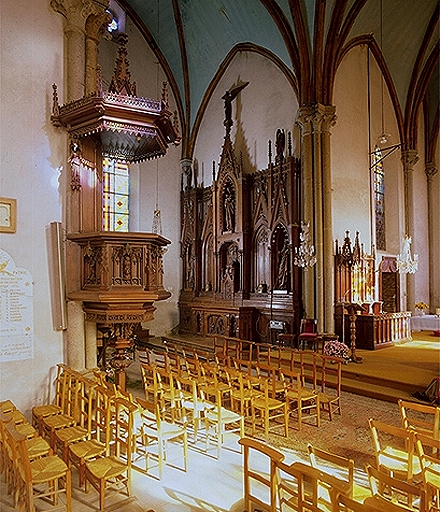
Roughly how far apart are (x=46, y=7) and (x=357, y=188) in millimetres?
9711

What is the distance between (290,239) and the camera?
454 inches

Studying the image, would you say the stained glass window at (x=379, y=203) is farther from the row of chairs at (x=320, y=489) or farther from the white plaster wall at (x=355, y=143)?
the row of chairs at (x=320, y=489)

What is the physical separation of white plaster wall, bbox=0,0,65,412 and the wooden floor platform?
10.5 feet

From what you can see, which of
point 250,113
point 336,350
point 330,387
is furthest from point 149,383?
point 250,113

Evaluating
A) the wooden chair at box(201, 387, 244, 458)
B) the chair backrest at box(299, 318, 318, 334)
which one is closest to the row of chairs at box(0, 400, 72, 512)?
the wooden chair at box(201, 387, 244, 458)

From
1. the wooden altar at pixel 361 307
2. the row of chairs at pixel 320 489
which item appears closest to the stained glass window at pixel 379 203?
the wooden altar at pixel 361 307

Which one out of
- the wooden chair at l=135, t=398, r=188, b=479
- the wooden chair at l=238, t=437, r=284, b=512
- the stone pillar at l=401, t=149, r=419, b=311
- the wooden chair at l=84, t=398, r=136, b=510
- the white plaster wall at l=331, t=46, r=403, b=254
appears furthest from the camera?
the stone pillar at l=401, t=149, r=419, b=311

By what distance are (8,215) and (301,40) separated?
9051 millimetres

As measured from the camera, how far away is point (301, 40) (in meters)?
11.4

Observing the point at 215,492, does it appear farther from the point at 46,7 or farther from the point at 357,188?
the point at 357,188

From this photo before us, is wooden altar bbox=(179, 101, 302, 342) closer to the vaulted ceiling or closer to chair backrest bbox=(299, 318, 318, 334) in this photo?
chair backrest bbox=(299, 318, 318, 334)

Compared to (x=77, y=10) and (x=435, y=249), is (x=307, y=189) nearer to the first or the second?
(x=77, y=10)

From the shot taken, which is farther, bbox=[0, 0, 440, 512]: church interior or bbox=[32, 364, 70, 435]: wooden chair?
bbox=[32, 364, 70, 435]: wooden chair

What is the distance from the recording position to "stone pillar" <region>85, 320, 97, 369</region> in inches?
261
